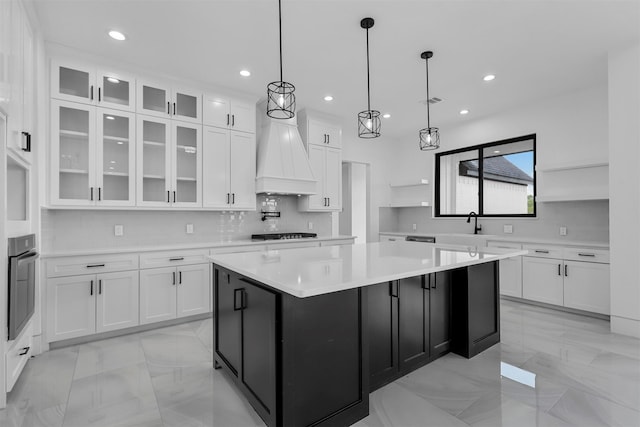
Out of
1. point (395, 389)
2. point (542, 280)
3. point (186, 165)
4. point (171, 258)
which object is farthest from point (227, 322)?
point (542, 280)

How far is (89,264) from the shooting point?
9.90 ft

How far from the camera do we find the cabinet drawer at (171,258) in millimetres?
3314

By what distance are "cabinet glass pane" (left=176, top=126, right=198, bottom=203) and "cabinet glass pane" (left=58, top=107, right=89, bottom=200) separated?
88cm

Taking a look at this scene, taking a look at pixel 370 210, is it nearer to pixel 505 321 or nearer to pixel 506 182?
pixel 506 182

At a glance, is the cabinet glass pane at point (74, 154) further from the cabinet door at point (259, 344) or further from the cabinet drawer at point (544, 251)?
the cabinet drawer at point (544, 251)

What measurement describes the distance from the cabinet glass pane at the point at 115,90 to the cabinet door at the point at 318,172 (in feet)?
7.96

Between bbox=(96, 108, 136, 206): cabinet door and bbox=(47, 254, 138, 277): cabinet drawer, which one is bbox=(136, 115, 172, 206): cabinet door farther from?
bbox=(47, 254, 138, 277): cabinet drawer

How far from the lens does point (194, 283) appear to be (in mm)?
3604

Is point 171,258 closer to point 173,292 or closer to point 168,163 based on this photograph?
point 173,292

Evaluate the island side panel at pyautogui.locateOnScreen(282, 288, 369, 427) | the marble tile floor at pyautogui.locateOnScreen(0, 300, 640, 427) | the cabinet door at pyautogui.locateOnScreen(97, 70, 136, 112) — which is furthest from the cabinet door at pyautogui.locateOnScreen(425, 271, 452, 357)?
the cabinet door at pyautogui.locateOnScreen(97, 70, 136, 112)

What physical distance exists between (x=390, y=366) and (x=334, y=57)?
2.94 metres

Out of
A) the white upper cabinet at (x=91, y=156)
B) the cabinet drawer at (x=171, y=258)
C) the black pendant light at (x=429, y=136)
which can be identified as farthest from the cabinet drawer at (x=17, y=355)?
the black pendant light at (x=429, y=136)

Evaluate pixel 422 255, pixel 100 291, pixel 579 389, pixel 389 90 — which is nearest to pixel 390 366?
pixel 422 255

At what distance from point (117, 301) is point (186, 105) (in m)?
2.33
